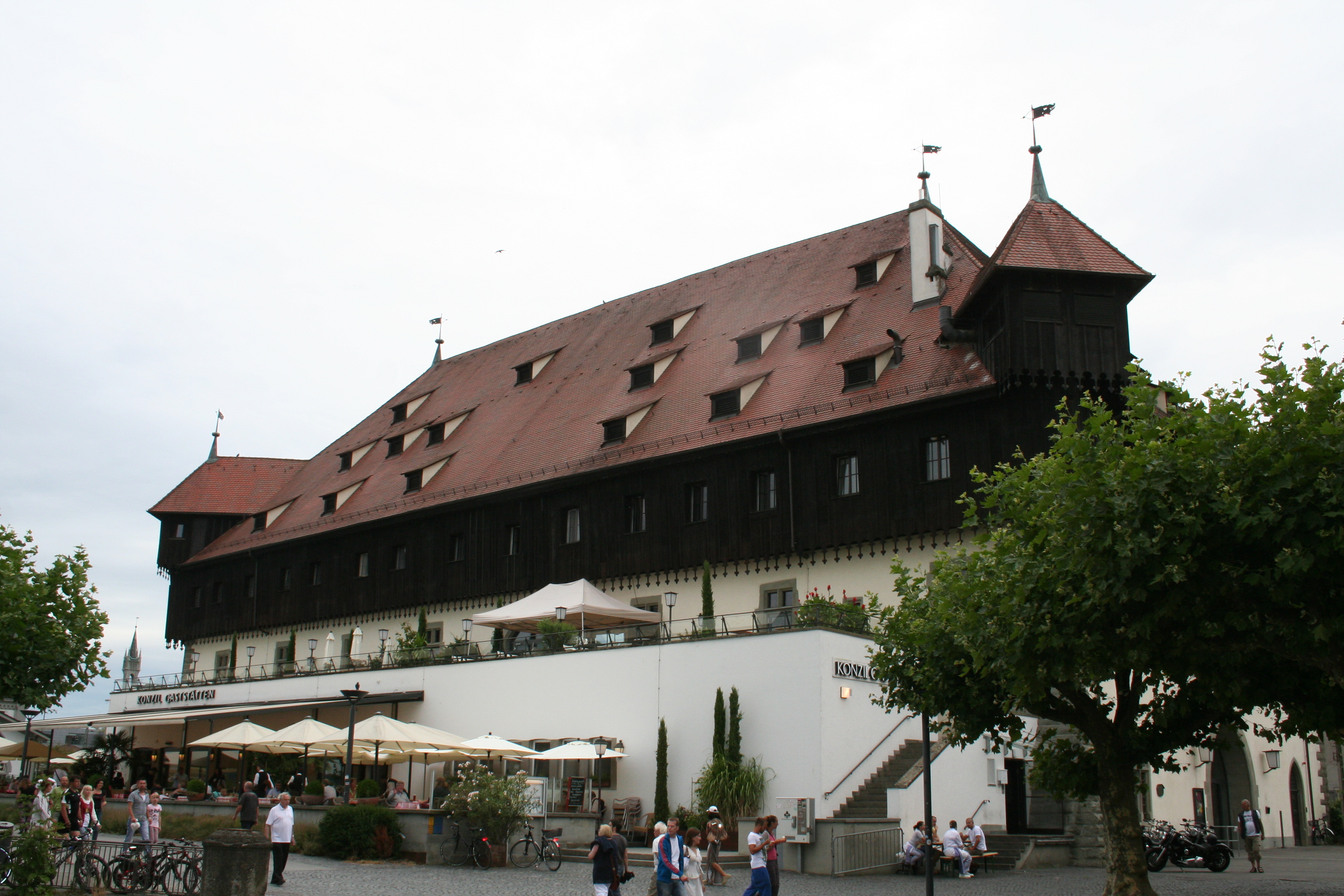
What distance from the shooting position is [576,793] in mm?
27062

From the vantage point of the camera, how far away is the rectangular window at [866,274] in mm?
36688

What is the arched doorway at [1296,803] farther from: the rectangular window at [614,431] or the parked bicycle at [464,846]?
the parked bicycle at [464,846]

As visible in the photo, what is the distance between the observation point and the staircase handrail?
24.3 metres

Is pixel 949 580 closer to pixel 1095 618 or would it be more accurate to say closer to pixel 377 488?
pixel 1095 618

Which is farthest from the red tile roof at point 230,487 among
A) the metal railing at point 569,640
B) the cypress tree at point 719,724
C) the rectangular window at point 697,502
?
the cypress tree at point 719,724

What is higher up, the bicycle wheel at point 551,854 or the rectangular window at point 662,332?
the rectangular window at point 662,332

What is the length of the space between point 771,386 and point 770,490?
3.49 m

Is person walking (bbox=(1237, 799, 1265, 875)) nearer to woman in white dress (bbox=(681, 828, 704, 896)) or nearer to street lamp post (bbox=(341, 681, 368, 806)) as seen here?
woman in white dress (bbox=(681, 828, 704, 896))

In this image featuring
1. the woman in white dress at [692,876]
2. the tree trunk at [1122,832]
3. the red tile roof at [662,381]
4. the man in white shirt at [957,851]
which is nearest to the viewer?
the woman in white dress at [692,876]

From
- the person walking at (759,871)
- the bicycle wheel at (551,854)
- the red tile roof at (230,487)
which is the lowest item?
the bicycle wheel at (551,854)

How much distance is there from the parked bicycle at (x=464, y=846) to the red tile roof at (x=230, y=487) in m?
31.1

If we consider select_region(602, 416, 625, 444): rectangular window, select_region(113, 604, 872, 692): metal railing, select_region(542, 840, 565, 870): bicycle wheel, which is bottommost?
select_region(542, 840, 565, 870): bicycle wheel

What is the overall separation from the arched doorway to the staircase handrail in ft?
67.0

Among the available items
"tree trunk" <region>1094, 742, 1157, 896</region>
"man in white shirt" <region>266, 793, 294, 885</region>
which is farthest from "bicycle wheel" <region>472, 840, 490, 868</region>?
"tree trunk" <region>1094, 742, 1157, 896</region>
